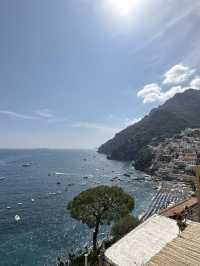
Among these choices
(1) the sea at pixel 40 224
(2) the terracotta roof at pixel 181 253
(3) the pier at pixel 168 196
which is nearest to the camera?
Result: (2) the terracotta roof at pixel 181 253

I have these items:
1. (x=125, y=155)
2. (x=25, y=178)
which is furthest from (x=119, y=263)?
(x=125, y=155)

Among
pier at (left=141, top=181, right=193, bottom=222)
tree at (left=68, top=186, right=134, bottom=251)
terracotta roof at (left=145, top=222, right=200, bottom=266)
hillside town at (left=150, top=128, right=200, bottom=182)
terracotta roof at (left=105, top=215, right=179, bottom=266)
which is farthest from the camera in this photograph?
hillside town at (left=150, top=128, right=200, bottom=182)

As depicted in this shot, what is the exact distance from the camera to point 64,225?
1580 inches

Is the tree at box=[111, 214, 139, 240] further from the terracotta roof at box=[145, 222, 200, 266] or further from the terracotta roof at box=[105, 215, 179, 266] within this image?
the terracotta roof at box=[145, 222, 200, 266]

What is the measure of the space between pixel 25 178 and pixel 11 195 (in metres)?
27.2

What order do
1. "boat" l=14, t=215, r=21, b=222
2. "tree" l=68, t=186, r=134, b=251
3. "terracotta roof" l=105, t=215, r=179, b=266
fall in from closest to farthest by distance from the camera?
1. "terracotta roof" l=105, t=215, r=179, b=266
2. "tree" l=68, t=186, r=134, b=251
3. "boat" l=14, t=215, r=21, b=222

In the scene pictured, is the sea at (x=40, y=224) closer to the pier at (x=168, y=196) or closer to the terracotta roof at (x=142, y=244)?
the pier at (x=168, y=196)

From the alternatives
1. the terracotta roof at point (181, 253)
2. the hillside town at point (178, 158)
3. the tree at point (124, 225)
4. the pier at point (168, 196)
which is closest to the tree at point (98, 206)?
the tree at point (124, 225)

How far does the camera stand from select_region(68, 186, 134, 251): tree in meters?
22.5

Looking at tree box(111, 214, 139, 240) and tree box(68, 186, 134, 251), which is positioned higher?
tree box(68, 186, 134, 251)

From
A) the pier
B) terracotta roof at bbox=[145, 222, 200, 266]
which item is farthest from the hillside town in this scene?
terracotta roof at bbox=[145, 222, 200, 266]

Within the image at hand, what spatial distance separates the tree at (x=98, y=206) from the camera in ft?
74.0

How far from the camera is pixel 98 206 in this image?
75.4 feet

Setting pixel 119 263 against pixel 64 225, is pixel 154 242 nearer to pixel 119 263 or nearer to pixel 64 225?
pixel 119 263
